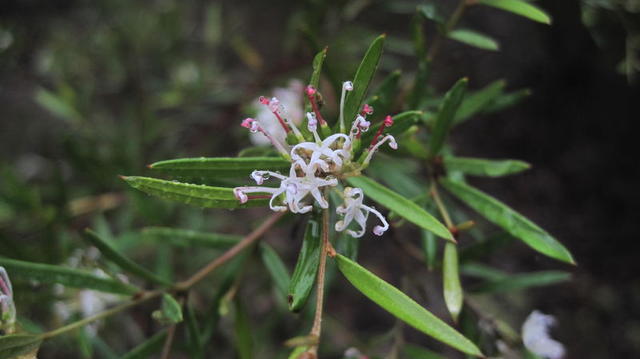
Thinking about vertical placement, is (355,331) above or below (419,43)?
below

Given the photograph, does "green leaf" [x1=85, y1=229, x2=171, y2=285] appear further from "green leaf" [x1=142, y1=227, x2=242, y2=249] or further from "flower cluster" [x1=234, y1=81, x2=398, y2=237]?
"flower cluster" [x1=234, y1=81, x2=398, y2=237]

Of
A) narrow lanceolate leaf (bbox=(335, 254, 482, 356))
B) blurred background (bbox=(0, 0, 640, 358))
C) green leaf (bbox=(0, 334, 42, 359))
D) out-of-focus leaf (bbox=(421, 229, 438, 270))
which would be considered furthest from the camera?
blurred background (bbox=(0, 0, 640, 358))

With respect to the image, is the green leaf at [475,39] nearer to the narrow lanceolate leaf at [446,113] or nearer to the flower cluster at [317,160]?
the narrow lanceolate leaf at [446,113]

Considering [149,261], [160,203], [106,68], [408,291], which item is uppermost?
[106,68]

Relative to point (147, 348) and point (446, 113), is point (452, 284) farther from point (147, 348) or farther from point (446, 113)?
point (147, 348)

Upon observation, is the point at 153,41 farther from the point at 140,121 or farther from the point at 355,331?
the point at 355,331

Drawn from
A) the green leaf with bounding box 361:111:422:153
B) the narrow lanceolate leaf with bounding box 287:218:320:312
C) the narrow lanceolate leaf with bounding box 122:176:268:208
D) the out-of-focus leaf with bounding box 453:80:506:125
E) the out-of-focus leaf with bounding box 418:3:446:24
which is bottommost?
the narrow lanceolate leaf with bounding box 287:218:320:312

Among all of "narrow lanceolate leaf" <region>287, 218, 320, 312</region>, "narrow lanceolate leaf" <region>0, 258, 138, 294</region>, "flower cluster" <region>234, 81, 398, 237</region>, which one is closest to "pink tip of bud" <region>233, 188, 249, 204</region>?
"flower cluster" <region>234, 81, 398, 237</region>

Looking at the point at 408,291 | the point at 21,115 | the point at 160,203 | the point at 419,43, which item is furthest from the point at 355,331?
the point at 21,115
